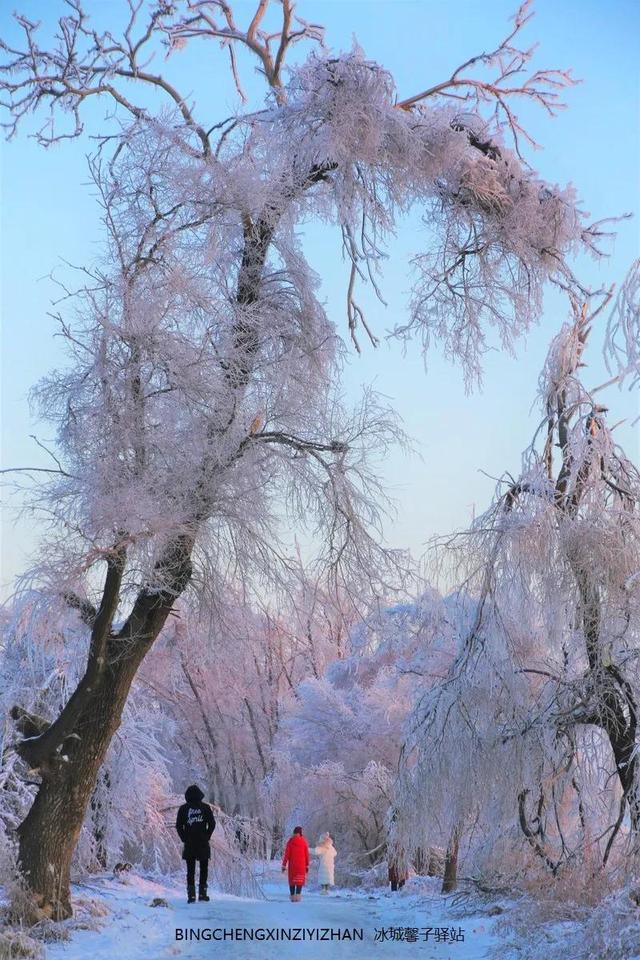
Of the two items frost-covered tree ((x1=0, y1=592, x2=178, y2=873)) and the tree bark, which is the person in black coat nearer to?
frost-covered tree ((x1=0, y1=592, x2=178, y2=873))

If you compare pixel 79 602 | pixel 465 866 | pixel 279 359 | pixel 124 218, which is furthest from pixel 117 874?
pixel 124 218

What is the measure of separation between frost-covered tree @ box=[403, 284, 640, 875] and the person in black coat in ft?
7.28

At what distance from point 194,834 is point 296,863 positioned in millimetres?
4588

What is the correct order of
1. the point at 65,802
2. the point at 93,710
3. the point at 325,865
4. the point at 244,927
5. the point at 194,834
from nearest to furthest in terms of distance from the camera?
the point at 244,927 < the point at 65,802 < the point at 93,710 < the point at 194,834 < the point at 325,865

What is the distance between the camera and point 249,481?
9969 mm

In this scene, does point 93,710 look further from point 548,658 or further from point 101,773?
point 101,773

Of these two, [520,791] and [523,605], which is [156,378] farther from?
[520,791]

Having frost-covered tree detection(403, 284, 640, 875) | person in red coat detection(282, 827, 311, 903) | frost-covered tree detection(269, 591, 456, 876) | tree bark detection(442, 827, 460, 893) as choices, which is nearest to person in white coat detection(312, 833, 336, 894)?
tree bark detection(442, 827, 460, 893)

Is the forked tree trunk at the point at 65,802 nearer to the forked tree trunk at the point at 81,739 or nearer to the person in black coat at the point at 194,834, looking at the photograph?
the forked tree trunk at the point at 81,739

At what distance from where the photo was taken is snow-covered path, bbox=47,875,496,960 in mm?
8367

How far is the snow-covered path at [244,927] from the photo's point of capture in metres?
8.37

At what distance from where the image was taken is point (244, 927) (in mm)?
9352

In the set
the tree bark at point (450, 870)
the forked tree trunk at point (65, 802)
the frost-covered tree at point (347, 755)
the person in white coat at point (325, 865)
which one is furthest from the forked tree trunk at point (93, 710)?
the frost-covered tree at point (347, 755)

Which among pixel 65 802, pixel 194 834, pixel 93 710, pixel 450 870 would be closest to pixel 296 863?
pixel 450 870
